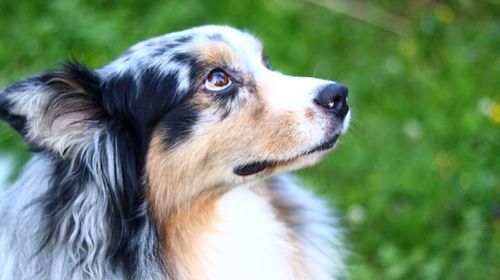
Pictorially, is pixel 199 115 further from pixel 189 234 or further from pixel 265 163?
pixel 189 234

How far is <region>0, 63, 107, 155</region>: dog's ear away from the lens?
8.90 feet

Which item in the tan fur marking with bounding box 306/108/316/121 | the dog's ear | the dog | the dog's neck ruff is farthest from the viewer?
the dog's neck ruff

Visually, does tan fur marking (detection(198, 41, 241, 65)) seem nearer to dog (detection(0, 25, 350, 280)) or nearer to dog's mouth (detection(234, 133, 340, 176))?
dog (detection(0, 25, 350, 280))

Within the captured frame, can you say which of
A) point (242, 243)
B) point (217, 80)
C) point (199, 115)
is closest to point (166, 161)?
point (199, 115)

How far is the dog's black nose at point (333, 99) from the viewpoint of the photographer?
3168 mm

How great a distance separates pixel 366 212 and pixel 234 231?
174cm

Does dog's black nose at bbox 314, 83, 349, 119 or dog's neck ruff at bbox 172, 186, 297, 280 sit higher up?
dog's black nose at bbox 314, 83, 349, 119

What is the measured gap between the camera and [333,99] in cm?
318

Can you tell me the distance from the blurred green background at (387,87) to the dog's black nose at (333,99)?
1472 mm

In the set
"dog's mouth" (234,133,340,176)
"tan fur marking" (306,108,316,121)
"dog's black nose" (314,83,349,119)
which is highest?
"dog's black nose" (314,83,349,119)

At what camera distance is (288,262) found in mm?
3426

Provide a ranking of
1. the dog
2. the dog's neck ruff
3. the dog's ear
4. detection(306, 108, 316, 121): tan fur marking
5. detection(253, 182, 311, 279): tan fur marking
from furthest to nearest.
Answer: detection(253, 182, 311, 279): tan fur marking
the dog's neck ruff
detection(306, 108, 316, 121): tan fur marking
the dog
the dog's ear

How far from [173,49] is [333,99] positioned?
66 centimetres

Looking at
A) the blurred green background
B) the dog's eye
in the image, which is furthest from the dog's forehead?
the blurred green background
